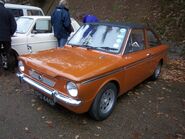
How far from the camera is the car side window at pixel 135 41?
5539 mm

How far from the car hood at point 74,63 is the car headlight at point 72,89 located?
0.13 meters

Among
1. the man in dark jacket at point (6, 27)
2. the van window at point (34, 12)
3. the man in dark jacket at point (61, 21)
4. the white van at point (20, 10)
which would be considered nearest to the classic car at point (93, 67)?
the man in dark jacket at point (6, 27)

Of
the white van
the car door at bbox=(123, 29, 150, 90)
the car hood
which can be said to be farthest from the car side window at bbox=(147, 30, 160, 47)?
the white van

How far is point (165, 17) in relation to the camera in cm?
1423

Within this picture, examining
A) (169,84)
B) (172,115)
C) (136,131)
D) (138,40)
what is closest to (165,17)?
(169,84)

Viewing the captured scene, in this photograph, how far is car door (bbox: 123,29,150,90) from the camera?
211 inches

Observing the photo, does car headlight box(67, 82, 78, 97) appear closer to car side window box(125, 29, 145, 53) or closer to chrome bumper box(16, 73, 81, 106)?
chrome bumper box(16, 73, 81, 106)

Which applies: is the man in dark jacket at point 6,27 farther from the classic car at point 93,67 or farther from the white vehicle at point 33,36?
the classic car at point 93,67

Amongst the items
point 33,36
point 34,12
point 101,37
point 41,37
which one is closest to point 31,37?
point 33,36

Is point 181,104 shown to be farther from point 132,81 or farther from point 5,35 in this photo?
point 5,35

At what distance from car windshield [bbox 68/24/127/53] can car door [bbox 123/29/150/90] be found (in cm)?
23

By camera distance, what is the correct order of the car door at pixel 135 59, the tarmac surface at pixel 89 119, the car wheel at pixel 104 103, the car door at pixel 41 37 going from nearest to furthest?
the tarmac surface at pixel 89 119, the car wheel at pixel 104 103, the car door at pixel 135 59, the car door at pixel 41 37

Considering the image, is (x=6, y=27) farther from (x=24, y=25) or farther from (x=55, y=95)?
(x=55, y=95)

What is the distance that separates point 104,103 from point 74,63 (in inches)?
37.4
